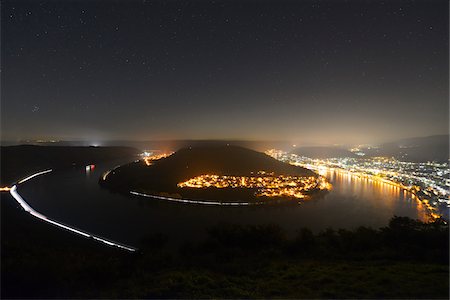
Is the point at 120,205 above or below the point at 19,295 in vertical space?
below

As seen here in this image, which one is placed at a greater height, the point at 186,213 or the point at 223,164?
the point at 223,164

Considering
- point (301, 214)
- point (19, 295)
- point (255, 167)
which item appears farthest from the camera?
point (255, 167)

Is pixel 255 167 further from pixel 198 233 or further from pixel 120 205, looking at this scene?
pixel 198 233

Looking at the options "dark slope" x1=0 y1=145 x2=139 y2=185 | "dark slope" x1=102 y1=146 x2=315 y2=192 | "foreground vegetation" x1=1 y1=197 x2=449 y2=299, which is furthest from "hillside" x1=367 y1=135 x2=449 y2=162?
"dark slope" x1=0 y1=145 x2=139 y2=185

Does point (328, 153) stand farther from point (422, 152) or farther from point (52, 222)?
point (52, 222)

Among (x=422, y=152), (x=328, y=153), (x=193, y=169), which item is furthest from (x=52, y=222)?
(x=328, y=153)

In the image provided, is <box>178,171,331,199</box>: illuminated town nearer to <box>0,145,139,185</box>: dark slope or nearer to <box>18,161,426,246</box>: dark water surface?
<box>18,161,426,246</box>: dark water surface

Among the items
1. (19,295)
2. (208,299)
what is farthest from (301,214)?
(19,295)
